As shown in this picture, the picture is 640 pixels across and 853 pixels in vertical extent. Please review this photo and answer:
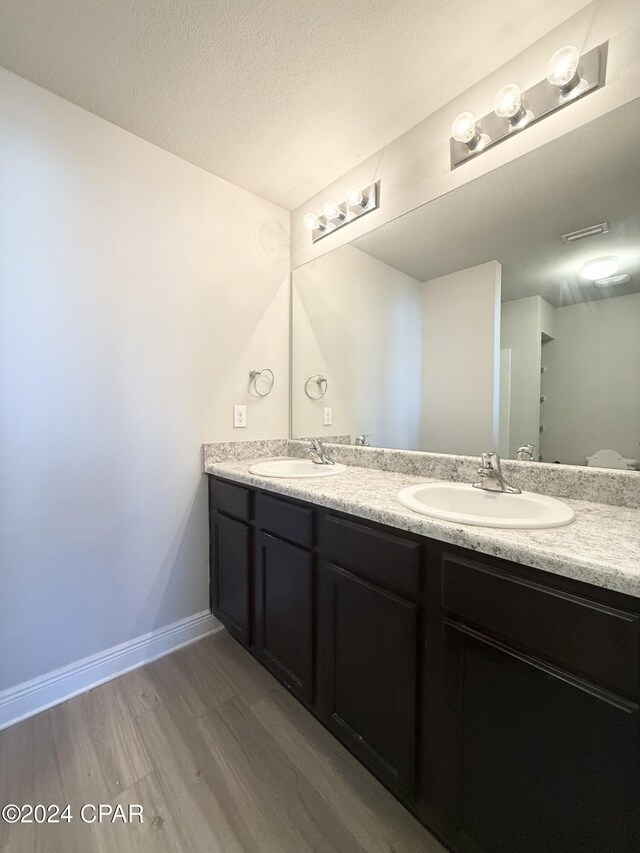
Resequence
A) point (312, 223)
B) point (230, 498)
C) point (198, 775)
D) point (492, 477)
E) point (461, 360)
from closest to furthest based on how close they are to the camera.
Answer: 1. point (198, 775)
2. point (492, 477)
3. point (461, 360)
4. point (230, 498)
5. point (312, 223)

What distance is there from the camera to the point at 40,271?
132 centimetres

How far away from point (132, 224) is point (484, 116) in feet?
4.89

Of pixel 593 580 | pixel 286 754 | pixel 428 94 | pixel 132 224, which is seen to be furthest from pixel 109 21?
pixel 286 754

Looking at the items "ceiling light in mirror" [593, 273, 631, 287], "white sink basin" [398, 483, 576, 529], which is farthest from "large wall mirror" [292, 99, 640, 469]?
"white sink basin" [398, 483, 576, 529]

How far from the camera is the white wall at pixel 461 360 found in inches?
53.6

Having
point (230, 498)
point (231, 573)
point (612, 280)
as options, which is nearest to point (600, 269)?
point (612, 280)

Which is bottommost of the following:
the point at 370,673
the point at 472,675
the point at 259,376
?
the point at 370,673

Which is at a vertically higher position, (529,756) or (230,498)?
(230,498)

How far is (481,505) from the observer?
119 cm

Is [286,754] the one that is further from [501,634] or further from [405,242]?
[405,242]

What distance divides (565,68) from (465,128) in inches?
11.8

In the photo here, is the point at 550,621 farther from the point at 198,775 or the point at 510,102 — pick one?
the point at 510,102

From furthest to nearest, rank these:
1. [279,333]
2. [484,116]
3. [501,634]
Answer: [279,333] < [484,116] < [501,634]

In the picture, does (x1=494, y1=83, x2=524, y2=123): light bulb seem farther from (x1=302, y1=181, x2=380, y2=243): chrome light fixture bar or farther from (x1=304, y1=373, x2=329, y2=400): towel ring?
(x1=304, y1=373, x2=329, y2=400): towel ring
